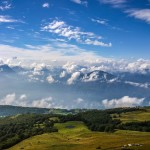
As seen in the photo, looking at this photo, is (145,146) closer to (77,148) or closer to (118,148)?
(118,148)

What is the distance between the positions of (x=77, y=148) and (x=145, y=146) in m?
44.9

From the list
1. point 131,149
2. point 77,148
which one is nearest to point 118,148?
point 131,149

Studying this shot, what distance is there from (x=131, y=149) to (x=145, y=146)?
752cm

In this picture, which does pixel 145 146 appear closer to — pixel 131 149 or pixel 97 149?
pixel 131 149

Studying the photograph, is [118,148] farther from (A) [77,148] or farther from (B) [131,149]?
(A) [77,148]

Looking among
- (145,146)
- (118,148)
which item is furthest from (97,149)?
(145,146)

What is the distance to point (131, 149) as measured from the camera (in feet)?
536

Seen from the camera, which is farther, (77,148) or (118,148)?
(77,148)

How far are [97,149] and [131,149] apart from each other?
24444 millimetres

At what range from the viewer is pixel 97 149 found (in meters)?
183

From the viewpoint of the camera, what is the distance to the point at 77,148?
7790 inches

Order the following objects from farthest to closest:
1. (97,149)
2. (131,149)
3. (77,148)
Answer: (77,148), (97,149), (131,149)

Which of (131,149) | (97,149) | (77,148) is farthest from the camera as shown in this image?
(77,148)

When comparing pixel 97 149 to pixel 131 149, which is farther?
pixel 97 149
